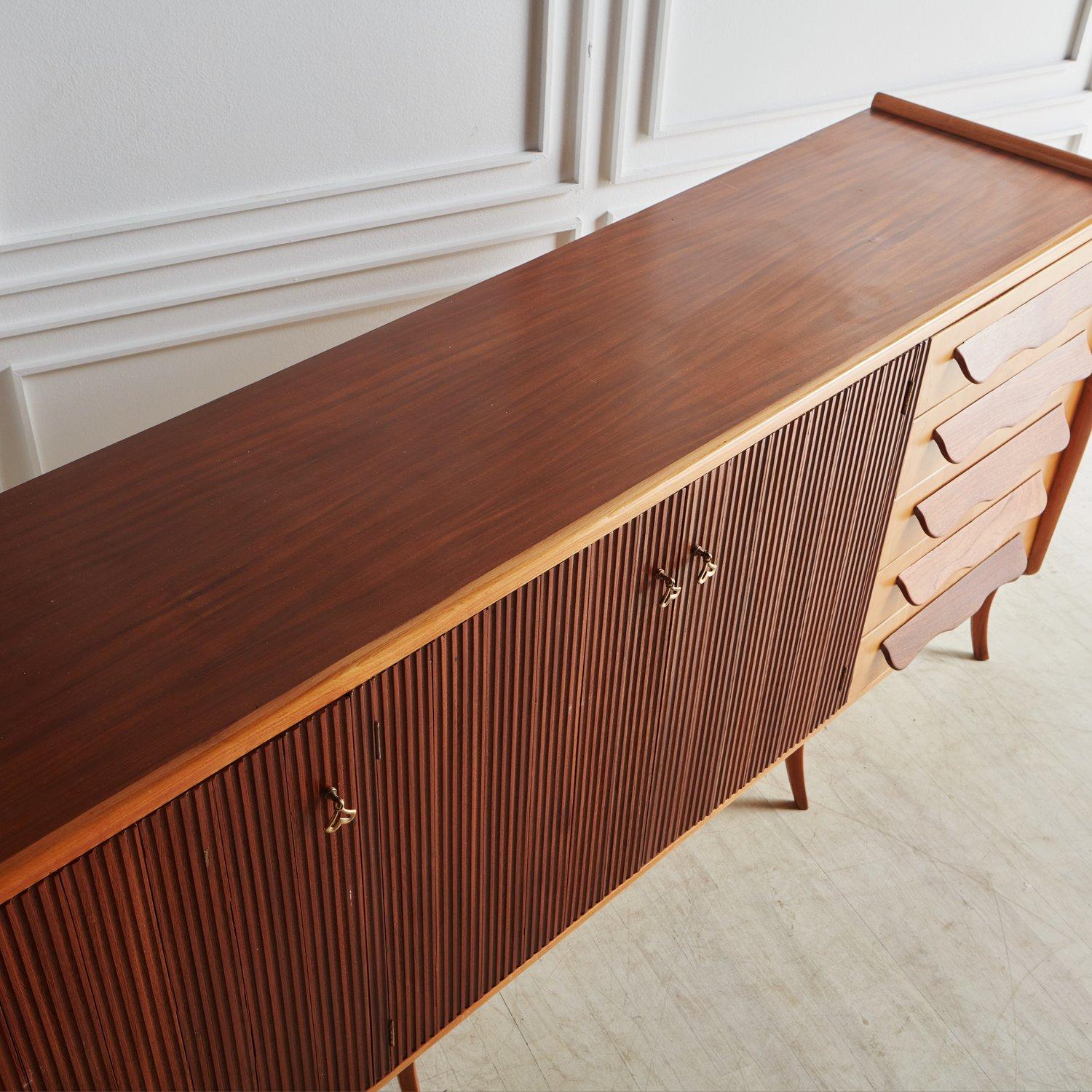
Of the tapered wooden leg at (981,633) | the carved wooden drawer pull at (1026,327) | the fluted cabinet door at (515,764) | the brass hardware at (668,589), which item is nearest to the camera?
the fluted cabinet door at (515,764)

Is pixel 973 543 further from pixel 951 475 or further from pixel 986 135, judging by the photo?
pixel 986 135

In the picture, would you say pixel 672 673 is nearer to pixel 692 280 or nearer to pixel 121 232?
pixel 692 280

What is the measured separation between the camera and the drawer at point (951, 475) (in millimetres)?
1700

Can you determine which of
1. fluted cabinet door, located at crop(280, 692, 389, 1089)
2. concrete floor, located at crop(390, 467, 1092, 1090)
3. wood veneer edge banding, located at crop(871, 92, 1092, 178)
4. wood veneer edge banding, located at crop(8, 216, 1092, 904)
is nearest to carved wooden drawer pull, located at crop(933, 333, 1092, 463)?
wood veneer edge banding, located at crop(8, 216, 1092, 904)

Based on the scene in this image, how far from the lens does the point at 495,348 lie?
56.2 inches

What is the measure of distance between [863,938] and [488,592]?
1115 millimetres

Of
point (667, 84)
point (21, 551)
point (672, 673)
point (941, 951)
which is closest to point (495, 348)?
point (672, 673)

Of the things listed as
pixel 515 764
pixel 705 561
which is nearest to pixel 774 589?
pixel 705 561

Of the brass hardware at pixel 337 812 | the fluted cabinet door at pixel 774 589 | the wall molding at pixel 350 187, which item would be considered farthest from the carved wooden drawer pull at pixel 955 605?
the brass hardware at pixel 337 812

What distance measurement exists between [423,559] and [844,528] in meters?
0.73

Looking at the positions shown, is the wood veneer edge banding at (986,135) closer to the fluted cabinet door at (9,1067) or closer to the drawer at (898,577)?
the drawer at (898,577)

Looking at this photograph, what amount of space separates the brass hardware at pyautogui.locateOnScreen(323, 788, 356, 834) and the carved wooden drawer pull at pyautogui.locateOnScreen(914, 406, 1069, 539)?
3.30 ft

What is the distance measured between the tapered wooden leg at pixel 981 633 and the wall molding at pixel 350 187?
119 centimetres

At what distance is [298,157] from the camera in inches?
65.6
